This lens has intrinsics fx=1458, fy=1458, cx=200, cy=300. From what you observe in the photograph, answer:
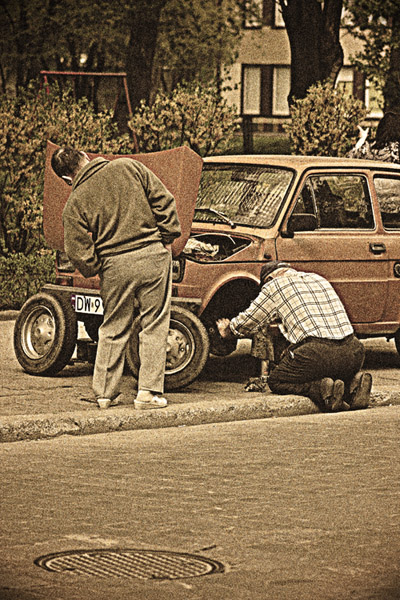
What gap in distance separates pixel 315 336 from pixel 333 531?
4.12 m

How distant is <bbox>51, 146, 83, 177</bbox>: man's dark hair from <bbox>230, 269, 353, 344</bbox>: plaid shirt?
1721 mm

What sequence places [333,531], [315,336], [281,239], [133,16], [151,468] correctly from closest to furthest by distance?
[333,531] → [151,468] → [315,336] → [281,239] → [133,16]

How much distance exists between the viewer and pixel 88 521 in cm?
717

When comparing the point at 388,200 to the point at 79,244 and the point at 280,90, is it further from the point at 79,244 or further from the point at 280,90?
the point at 280,90

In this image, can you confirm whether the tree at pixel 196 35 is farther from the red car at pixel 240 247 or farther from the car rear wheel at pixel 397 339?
the red car at pixel 240 247

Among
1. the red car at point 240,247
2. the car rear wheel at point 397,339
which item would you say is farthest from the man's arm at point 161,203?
the car rear wheel at point 397,339

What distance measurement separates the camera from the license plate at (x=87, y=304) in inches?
463

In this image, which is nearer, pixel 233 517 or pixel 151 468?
pixel 233 517

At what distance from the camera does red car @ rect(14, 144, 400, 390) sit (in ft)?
38.7

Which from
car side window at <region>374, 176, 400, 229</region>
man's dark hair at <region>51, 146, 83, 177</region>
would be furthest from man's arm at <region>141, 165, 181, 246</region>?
car side window at <region>374, 176, 400, 229</region>

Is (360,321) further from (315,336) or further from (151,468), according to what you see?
(151,468)

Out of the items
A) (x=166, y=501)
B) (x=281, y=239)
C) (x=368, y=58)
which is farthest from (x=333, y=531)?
(x=368, y=58)

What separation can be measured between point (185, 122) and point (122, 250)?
10.0m

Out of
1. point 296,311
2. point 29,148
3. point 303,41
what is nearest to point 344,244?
point 296,311
